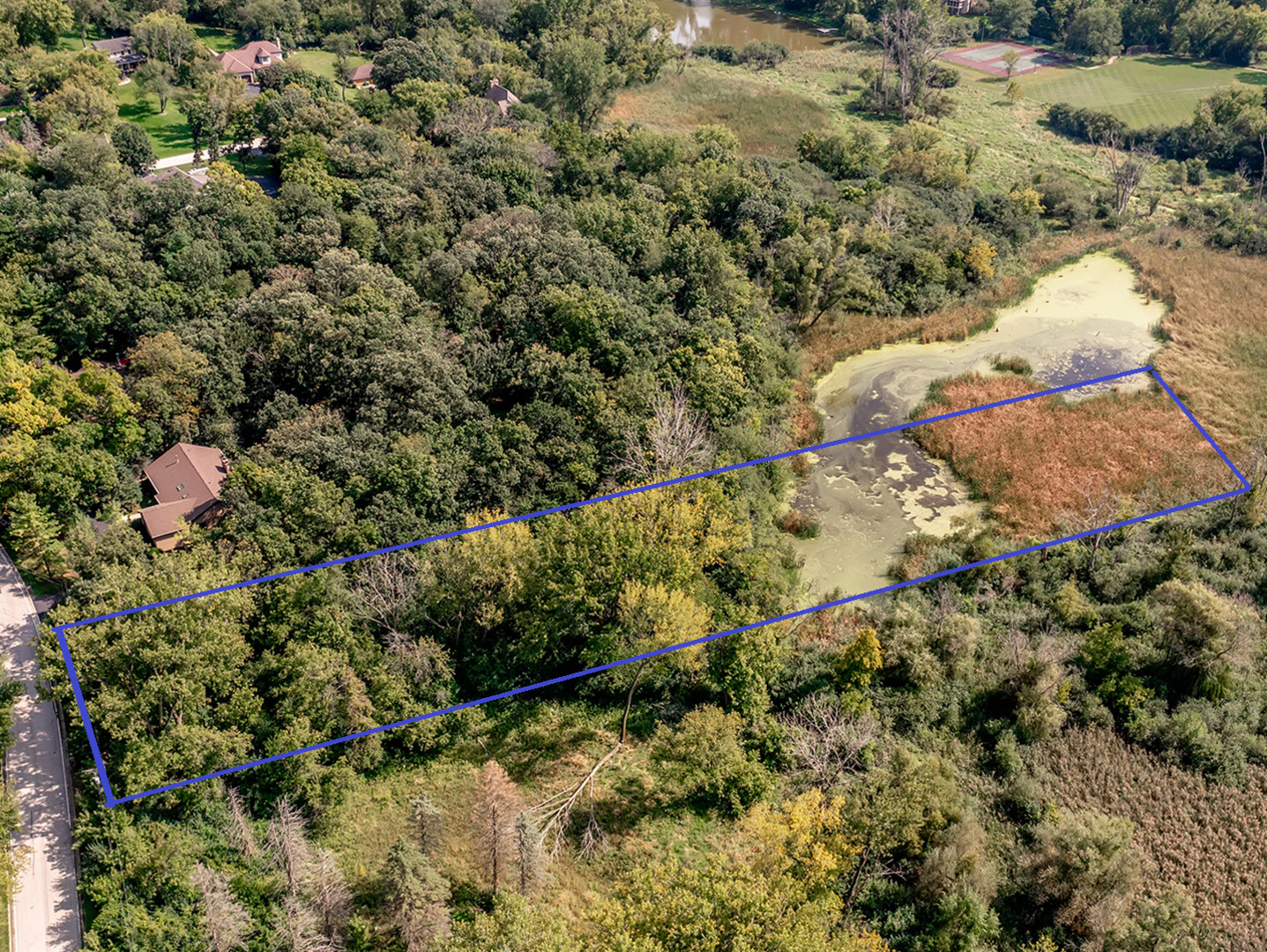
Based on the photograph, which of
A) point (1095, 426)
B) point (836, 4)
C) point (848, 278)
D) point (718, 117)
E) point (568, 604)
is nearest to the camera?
point (568, 604)

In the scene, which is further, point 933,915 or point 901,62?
point 901,62

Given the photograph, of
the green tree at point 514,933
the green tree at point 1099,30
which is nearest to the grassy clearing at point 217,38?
the green tree at point 514,933

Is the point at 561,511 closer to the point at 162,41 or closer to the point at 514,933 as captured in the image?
the point at 514,933

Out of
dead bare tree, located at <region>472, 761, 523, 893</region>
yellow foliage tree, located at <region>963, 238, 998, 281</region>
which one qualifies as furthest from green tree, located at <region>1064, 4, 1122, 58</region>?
dead bare tree, located at <region>472, 761, 523, 893</region>

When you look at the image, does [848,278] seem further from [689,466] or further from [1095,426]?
[689,466]

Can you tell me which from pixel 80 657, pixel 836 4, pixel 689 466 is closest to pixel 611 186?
A: pixel 689 466

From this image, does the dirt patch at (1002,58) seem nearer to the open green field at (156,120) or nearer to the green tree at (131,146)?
the open green field at (156,120)
